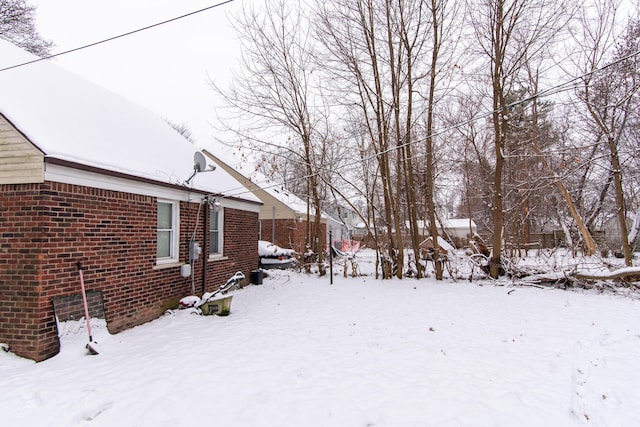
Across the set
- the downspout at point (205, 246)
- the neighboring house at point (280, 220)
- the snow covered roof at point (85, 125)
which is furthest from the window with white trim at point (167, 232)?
the neighboring house at point (280, 220)

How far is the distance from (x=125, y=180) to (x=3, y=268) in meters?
2.05

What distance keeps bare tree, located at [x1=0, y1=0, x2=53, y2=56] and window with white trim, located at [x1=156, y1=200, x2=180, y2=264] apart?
49.3 feet

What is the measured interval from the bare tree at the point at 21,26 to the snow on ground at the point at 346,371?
54.9 ft

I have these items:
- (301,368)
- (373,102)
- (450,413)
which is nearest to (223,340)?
(301,368)

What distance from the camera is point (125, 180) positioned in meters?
5.95

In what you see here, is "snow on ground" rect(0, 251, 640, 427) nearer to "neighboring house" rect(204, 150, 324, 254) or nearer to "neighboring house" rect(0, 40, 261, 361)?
"neighboring house" rect(0, 40, 261, 361)

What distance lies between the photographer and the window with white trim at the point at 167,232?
7.09 meters

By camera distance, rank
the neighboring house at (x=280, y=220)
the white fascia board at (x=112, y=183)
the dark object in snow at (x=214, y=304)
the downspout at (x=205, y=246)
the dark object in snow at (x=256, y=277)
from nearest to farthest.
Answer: the white fascia board at (x=112, y=183) < the dark object in snow at (x=214, y=304) < the downspout at (x=205, y=246) < the dark object in snow at (x=256, y=277) < the neighboring house at (x=280, y=220)

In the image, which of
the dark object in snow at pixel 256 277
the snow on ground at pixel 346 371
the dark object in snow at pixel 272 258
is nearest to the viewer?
the snow on ground at pixel 346 371

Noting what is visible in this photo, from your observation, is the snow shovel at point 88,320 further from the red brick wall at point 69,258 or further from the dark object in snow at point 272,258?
the dark object in snow at point 272,258

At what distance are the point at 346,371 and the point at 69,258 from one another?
418 centimetres

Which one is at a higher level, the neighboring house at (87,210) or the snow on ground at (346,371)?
the neighboring house at (87,210)

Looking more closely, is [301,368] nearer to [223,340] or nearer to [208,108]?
[223,340]

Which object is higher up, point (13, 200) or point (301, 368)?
point (13, 200)
